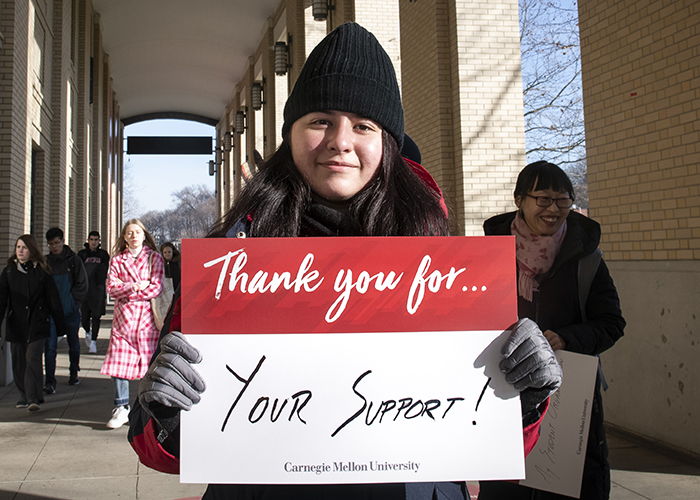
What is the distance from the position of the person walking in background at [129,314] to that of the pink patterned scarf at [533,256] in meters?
4.37

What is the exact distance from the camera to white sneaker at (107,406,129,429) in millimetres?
6062

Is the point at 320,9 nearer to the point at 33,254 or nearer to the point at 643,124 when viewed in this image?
the point at 33,254

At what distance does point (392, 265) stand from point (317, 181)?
0.34 metres

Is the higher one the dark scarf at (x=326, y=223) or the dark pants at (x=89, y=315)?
the dark scarf at (x=326, y=223)

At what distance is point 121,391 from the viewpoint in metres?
6.13

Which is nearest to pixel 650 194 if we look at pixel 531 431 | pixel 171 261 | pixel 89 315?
pixel 531 431

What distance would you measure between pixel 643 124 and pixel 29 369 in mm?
7060

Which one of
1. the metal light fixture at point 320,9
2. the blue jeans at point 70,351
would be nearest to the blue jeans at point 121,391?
the blue jeans at point 70,351

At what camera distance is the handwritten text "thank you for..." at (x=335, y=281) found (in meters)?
1.38

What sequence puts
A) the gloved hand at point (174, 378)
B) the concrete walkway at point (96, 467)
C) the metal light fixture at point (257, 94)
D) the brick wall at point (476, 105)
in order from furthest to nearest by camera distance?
the metal light fixture at point (257, 94) < the brick wall at point (476, 105) < the concrete walkway at point (96, 467) < the gloved hand at point (174, 378)

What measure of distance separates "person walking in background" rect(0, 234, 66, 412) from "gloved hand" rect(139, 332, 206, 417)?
6523mm

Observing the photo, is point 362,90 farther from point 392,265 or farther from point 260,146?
point 260,146

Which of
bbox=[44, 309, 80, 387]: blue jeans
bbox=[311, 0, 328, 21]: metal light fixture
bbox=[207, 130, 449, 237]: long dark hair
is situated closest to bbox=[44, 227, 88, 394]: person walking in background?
bbox=[44, 309, 80, 387]: blue jeans

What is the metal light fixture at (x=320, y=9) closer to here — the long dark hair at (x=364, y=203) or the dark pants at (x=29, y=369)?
the dark pants at (x=29, y=369)
